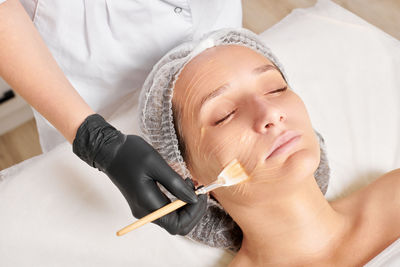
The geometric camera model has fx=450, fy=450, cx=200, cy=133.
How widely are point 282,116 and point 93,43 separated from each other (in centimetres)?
74

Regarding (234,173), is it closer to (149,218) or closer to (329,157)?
(149,218)

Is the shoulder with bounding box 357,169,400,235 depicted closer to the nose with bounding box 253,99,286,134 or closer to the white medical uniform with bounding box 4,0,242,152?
the nose with bounding box 253,99,286,134

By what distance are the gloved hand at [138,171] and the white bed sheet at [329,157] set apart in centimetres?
40

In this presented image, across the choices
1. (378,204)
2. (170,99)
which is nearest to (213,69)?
(170,99)

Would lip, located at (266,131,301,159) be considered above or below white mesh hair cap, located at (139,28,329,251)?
below

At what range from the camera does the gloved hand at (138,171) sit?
4.16 ft

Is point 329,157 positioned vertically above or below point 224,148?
below

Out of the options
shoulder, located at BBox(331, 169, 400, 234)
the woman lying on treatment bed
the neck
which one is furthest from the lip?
shoulder, located at BBox(331, 169, 400, 234)

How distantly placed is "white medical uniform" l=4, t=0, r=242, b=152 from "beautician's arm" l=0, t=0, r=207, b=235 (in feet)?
0.61

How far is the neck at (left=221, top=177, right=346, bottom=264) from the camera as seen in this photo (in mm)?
1372

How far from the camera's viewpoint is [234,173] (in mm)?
1247

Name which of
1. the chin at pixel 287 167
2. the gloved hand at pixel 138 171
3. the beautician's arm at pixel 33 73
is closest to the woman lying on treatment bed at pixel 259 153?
the chin at pixel 287 167

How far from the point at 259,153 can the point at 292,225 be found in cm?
30

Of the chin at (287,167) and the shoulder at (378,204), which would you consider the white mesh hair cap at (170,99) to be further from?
the shoulder at (378,204)
